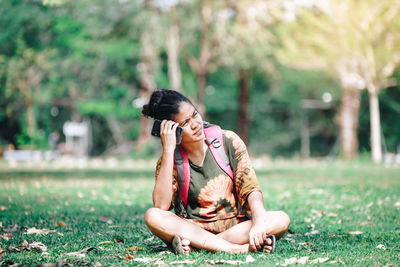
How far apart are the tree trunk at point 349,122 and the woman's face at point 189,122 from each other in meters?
23.0

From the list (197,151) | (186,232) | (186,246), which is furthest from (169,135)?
(186,246)

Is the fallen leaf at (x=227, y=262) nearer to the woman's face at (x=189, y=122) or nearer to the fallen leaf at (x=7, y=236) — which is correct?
the woman's face at (x=189, y=122)

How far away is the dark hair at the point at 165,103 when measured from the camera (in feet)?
13.6

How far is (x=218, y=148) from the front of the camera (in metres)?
4.27

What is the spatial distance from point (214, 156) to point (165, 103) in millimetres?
579

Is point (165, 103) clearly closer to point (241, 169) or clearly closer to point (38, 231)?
point (241, 169)

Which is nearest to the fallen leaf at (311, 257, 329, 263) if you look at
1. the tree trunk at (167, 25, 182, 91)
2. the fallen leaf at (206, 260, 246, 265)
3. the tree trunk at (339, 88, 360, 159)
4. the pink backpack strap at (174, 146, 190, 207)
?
the fallen leaf at (206, 260, 246, 265)

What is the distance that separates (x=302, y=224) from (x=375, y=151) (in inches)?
753

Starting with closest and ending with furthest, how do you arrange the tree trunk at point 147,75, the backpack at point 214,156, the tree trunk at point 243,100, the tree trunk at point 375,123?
1. the backpack at point 214,156
2. the tree trunk at point 375,123
3. the tree trunk at point 243,100
4. the tree trunk at point 147,75

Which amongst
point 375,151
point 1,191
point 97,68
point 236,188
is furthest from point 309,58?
point 236,188

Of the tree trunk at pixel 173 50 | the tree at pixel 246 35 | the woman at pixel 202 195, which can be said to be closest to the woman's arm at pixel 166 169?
the woman at pixel 202 195

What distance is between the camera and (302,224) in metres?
5.98

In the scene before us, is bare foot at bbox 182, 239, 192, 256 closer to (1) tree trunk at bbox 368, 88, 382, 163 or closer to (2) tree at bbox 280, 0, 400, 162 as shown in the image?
(2) tree at bbox 280, 0, 400, 162

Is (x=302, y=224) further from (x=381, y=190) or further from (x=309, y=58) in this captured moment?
(x=309, y=58)
